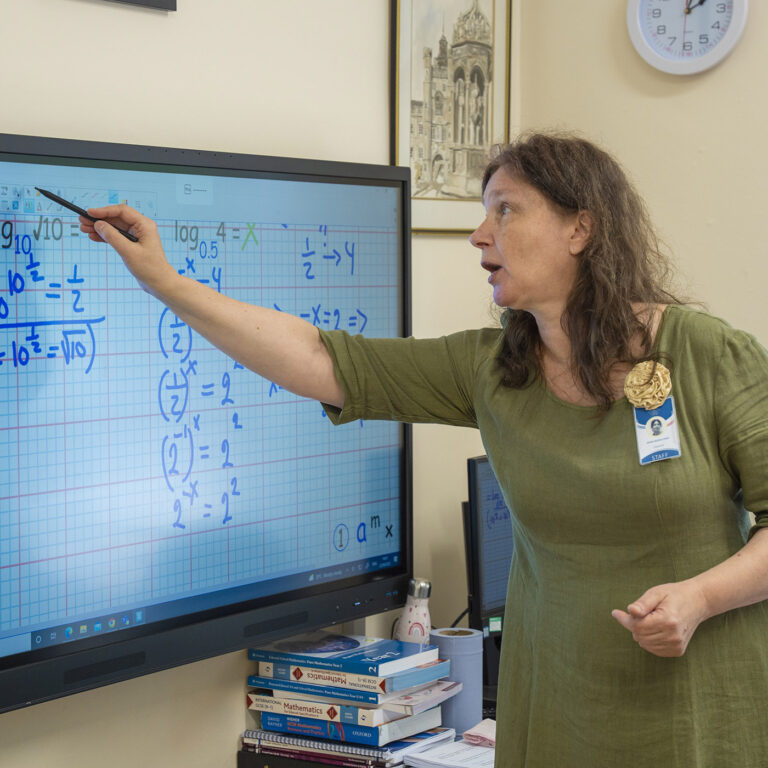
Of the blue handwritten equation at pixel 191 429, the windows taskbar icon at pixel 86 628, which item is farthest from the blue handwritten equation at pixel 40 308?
the windows taskbar icon at pixel 86 628

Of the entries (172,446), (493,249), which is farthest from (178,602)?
(493,249)

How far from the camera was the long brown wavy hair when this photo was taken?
1.28 m

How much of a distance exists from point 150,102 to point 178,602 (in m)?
0.86

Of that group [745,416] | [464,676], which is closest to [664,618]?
[745,416]

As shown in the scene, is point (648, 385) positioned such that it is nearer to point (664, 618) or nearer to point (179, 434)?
point (664, 618)

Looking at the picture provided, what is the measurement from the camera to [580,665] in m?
1.26

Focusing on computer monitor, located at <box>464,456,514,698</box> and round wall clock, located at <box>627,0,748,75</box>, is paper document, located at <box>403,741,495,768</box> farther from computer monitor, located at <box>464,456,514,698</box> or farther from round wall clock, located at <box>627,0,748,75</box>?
round wall clock, located at <box>627,0,748,75</box>

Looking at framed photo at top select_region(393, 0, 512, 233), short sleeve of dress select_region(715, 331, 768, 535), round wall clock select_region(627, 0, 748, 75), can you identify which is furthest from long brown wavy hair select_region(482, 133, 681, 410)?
round wall clock select_region(627, 0, 748, 75)

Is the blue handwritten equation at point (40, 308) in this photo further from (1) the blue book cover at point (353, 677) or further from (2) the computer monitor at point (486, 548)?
(2) the computer monitor at point (486, 548)

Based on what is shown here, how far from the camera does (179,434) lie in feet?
5.37

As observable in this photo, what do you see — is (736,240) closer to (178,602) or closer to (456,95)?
(456,95)

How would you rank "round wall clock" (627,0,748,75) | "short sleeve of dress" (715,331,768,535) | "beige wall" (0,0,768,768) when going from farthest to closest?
"round wall clock" (627,0,748,75), "beige wall" (0,0,768,768), "short sleeve of dress" (715,331,768,535)

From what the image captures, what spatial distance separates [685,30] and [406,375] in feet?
4.36

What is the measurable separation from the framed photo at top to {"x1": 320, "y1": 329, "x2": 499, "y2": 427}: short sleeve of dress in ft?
2.86
